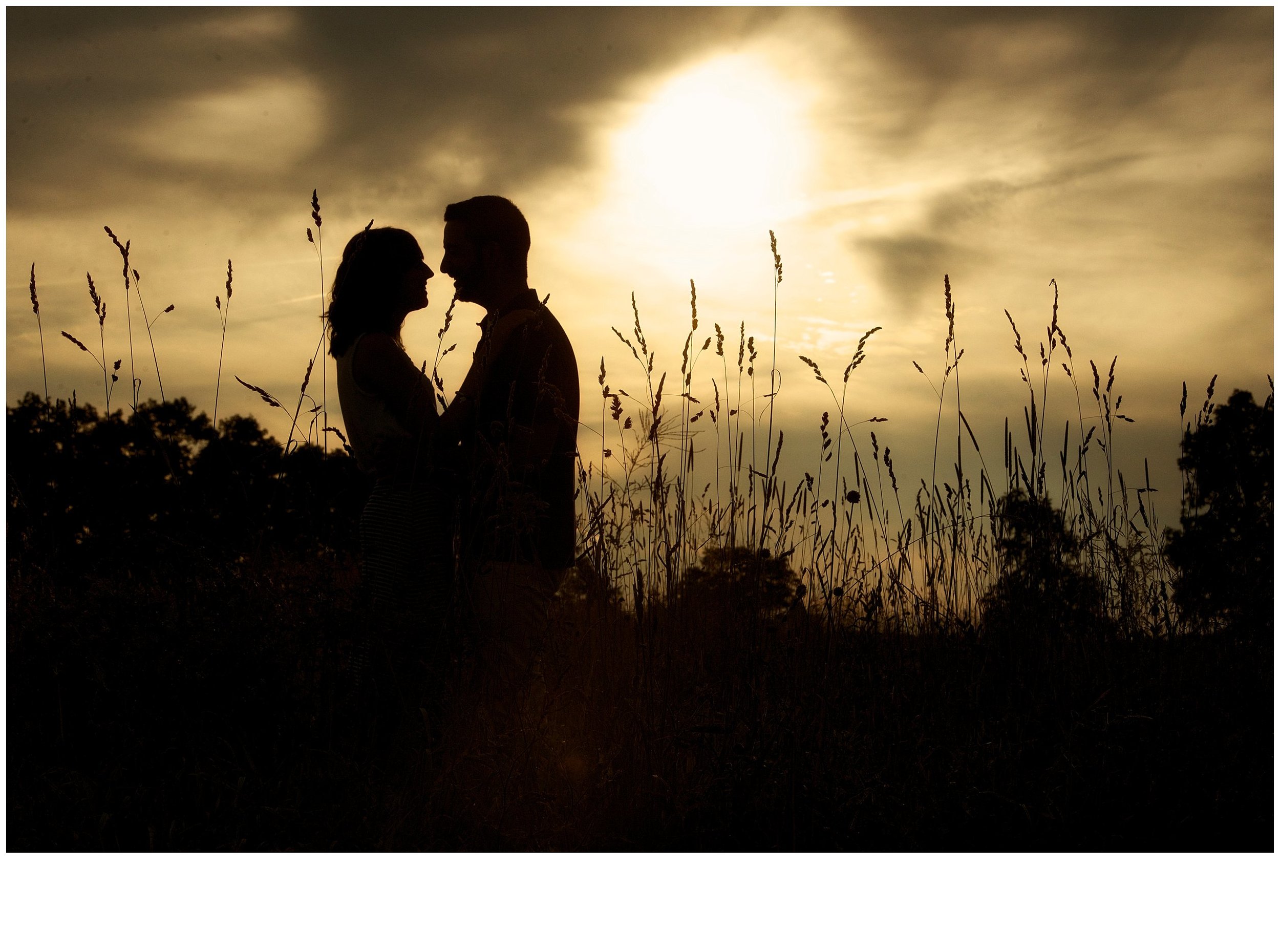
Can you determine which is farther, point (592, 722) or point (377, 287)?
point (377, 287)

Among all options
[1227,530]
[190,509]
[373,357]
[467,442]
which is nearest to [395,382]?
[373,357]

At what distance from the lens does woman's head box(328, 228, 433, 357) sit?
2221 mm

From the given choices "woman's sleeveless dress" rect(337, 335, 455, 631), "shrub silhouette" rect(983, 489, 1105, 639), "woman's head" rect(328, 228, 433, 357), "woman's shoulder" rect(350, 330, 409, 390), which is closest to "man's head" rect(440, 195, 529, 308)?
"woman's head" rect(328, 228, 433, 357)

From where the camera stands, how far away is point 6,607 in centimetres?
211

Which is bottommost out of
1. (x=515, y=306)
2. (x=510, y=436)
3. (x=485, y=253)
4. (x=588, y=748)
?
(x=588, y=748)

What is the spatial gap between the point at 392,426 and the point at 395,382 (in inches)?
4.2

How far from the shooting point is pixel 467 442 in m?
2.11

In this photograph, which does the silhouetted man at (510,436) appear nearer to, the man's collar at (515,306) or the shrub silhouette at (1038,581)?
the man's collar at (515,306)

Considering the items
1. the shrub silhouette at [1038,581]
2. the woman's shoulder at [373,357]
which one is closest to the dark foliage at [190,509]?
the woman's shoulder at [373,357]

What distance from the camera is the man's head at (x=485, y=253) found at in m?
2.26

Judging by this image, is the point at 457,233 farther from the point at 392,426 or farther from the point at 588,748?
the point at 588,748

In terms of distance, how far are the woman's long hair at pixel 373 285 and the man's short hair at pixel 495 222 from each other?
0.16m

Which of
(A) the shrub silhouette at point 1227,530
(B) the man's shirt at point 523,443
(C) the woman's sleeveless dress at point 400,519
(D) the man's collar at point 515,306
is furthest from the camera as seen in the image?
(A) the shrub silhouette at point 1227,530

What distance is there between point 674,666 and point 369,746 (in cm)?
71
